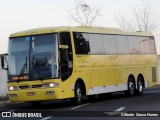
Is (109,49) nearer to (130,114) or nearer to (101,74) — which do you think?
(101,74)

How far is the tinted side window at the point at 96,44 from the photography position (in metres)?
24.9

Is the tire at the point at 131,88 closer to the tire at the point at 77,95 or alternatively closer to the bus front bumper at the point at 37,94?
the tire at the point at 77,95

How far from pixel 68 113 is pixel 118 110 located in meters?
1.91

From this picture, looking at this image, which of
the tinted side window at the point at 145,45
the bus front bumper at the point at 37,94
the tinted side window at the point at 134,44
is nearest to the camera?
the bus front bumper at the point at 37,94

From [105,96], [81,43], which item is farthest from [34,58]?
[105,96]

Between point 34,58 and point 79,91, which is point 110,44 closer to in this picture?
point 79,91

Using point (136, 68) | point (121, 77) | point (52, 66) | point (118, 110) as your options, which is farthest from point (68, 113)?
point (136, 68)

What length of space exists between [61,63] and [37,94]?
1.59 meters

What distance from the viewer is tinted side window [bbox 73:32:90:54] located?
76.2 ft

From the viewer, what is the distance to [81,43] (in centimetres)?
2372

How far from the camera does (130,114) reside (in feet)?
57.2

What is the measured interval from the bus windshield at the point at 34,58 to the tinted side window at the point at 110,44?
17.1ft

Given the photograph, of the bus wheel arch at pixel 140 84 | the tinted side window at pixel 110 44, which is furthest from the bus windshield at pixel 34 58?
the bus wheel arch at pixel 140 84

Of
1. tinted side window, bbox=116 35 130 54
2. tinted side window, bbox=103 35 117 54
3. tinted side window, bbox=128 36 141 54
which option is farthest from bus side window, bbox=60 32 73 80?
tinted side window, bbox=128 36 141 54
